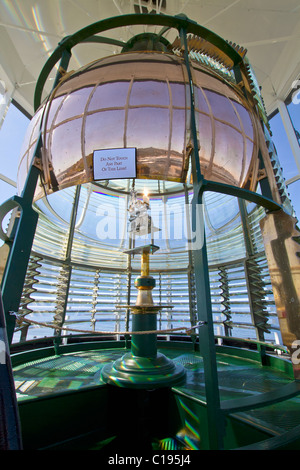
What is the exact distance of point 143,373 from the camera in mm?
1831

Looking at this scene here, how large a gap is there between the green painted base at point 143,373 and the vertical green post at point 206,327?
33.5 inches

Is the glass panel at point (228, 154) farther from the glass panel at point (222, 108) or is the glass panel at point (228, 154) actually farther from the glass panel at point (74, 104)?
the glass panel at point (74, 104)

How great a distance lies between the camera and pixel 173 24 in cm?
160

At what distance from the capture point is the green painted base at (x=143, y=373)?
1.71 m

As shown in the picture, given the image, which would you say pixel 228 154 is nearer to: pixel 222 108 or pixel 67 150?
pixel 222 108

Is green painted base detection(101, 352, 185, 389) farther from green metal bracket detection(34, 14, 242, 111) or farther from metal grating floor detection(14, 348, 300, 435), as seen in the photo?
green metal bracket detection(34, 14, 242, 111)

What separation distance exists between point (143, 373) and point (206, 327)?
1216 mm

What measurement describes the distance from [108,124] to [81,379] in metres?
2.20

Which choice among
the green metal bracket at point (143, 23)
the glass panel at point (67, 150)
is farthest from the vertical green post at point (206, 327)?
the green metal bracket at point (143, 23)

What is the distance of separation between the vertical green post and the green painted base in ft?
2.79

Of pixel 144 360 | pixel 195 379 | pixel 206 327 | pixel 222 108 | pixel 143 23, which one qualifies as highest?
pixel 143 23

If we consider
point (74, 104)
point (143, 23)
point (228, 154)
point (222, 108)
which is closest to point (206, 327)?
point (228, 154)

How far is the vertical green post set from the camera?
86 cm

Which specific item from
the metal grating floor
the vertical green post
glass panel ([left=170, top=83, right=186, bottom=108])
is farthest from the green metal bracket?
the metal grating floor
